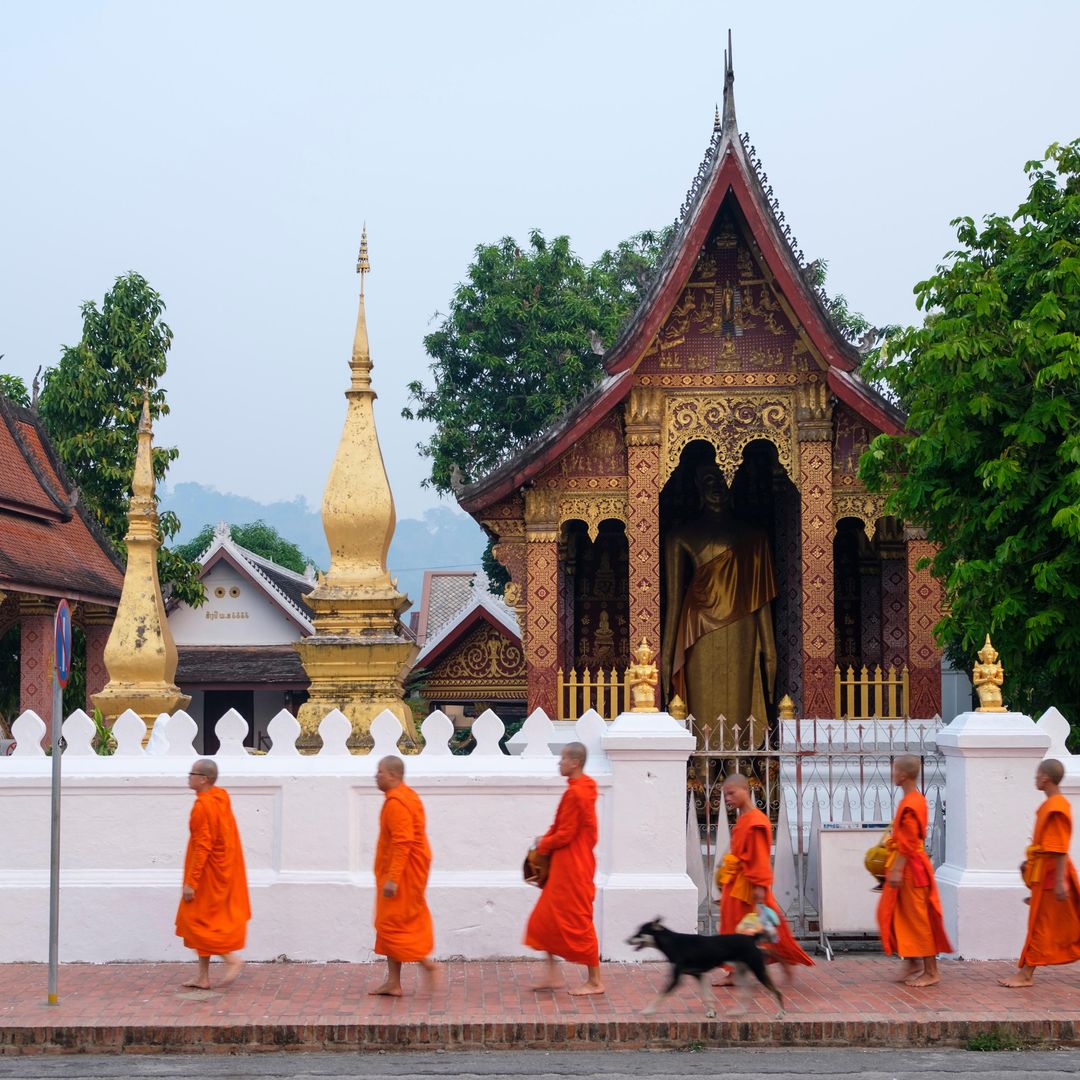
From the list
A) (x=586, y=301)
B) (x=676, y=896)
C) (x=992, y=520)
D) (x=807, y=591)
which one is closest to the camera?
(x=676, y=896)

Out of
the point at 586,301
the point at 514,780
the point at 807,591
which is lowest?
the point at 514,780

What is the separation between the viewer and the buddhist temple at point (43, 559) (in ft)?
69.3

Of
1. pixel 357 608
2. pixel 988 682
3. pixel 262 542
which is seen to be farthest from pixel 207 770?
pixel 262 542

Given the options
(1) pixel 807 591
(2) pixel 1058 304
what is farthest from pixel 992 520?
(1) pixel 807 591

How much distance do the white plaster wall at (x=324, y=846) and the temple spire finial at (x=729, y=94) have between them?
7.12 metres

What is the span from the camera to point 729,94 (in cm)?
1448

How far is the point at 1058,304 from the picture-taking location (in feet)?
39.0

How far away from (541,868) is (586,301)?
1905 cm

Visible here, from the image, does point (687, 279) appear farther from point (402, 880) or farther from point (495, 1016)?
point (495, 1016)

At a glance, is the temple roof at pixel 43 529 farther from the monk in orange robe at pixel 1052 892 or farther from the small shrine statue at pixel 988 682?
the monk in orange robe at pixel 1052 892

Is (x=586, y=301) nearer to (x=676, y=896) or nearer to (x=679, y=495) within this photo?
(x=679, y=495)

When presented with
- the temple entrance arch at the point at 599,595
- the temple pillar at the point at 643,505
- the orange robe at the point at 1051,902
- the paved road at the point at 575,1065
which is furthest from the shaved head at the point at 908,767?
the temple entrance arch at the point at 599,595

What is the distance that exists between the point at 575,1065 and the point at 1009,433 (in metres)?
6.45

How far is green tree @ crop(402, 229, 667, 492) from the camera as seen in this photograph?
25.5 meters
